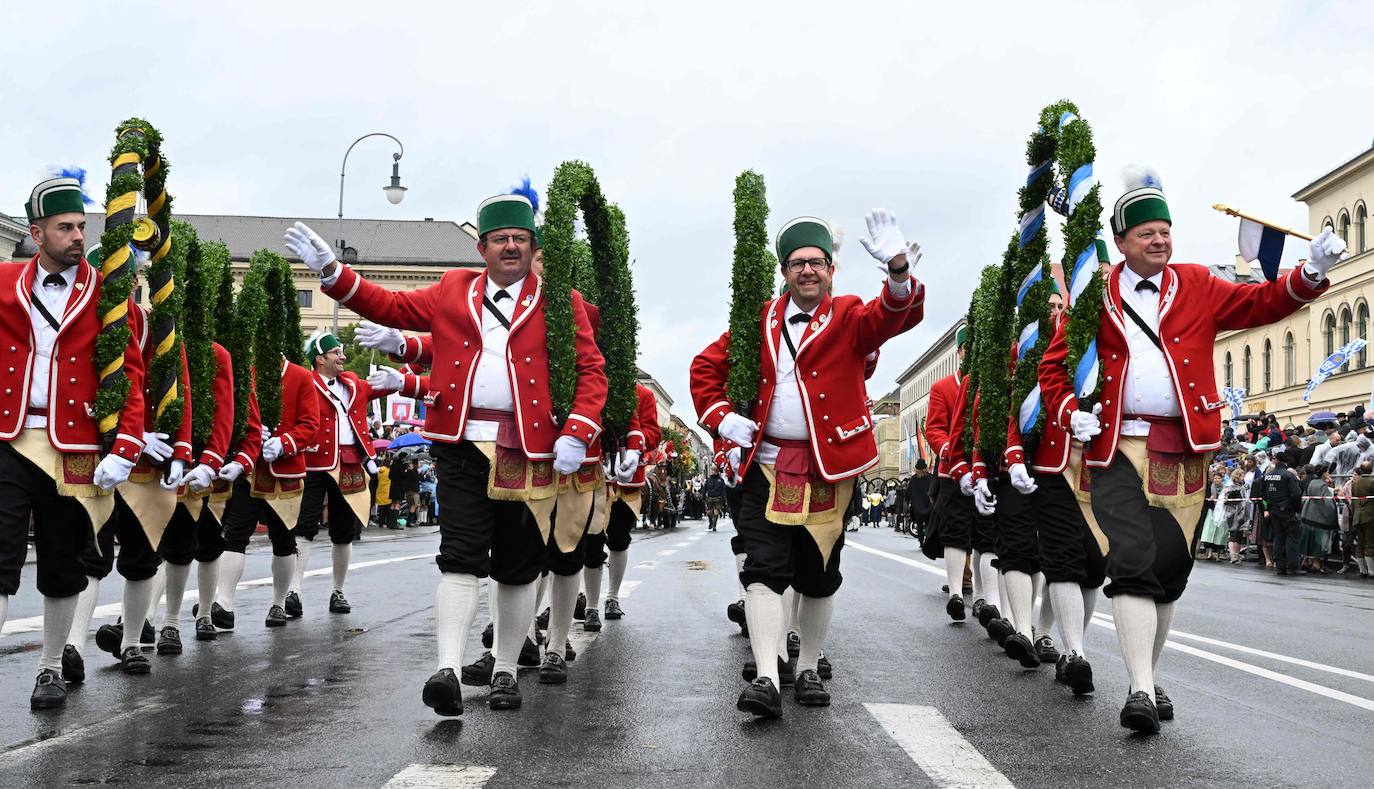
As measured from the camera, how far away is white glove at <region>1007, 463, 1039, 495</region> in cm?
736

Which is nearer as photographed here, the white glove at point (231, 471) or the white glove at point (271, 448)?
the white glove at point (231, 471)

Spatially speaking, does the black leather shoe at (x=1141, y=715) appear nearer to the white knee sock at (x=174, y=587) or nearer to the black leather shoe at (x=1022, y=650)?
the black leather shoe at (x=1022, y=650)

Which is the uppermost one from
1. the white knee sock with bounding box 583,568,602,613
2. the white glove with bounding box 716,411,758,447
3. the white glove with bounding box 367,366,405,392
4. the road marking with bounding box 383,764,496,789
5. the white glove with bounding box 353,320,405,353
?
the white glove with bounding box 353,320,405,353

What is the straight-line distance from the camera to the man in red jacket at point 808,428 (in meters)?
6.06

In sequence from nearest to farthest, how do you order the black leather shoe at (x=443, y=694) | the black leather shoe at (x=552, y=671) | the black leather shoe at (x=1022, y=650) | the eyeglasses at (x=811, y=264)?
the black leather shoe at (x=443, y=694) < the eyeglasses at (x=811, y=264) < the black leather shoe at (x=552, y=671) < the black leather shoe at (x=1022, y=650)

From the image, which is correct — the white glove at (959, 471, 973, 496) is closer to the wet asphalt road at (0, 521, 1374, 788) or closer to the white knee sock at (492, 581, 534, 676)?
the wet asphalt road at (0, 521, 1374, 788)

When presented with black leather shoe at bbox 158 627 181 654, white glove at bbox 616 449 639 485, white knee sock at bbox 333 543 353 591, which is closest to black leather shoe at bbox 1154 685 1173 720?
white glove at bbox 616 449 639 485

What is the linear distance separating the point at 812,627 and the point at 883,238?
6.19 feet

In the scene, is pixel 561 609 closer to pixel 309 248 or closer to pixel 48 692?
pixel 309 248

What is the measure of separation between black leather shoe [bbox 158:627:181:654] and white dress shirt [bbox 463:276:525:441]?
2963 mm

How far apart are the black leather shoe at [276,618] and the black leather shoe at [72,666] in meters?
2.80

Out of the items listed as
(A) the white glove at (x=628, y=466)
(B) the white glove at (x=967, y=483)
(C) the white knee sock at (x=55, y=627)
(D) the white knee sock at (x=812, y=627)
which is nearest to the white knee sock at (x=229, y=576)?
(C) the white knee sock at (x=55, y=627)

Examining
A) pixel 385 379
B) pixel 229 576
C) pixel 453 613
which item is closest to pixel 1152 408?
pixel 453 613

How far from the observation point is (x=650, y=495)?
43156 mm
